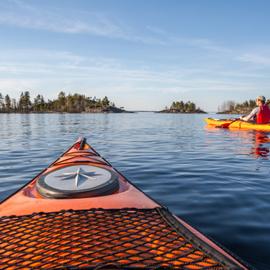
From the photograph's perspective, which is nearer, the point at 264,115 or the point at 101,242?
the point at 101,242

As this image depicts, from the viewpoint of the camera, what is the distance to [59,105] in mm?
138875

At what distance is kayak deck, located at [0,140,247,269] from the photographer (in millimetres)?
1824

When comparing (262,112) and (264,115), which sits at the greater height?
(262,112)

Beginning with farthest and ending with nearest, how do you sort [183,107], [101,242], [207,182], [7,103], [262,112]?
[183,107]
[7,103]
[262,112]
[207,182]
[101,242]

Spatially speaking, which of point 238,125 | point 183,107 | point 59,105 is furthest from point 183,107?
point 238,125

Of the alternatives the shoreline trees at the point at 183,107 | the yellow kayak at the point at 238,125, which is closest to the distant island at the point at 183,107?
the shoreline trees at the point at 183,107

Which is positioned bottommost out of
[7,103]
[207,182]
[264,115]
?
[207,182]

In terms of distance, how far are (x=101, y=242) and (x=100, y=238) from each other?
0.21ft

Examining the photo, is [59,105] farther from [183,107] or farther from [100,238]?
[100,238]

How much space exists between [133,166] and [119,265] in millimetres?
6556

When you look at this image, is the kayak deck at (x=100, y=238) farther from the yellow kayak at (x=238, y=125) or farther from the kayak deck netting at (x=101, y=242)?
the yellow kayak at (x=238, y=125)

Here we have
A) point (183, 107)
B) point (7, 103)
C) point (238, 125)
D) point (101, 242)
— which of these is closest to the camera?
point (101, 242)

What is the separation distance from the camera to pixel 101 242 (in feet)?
6.73

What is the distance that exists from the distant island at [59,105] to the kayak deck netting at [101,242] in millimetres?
134271
